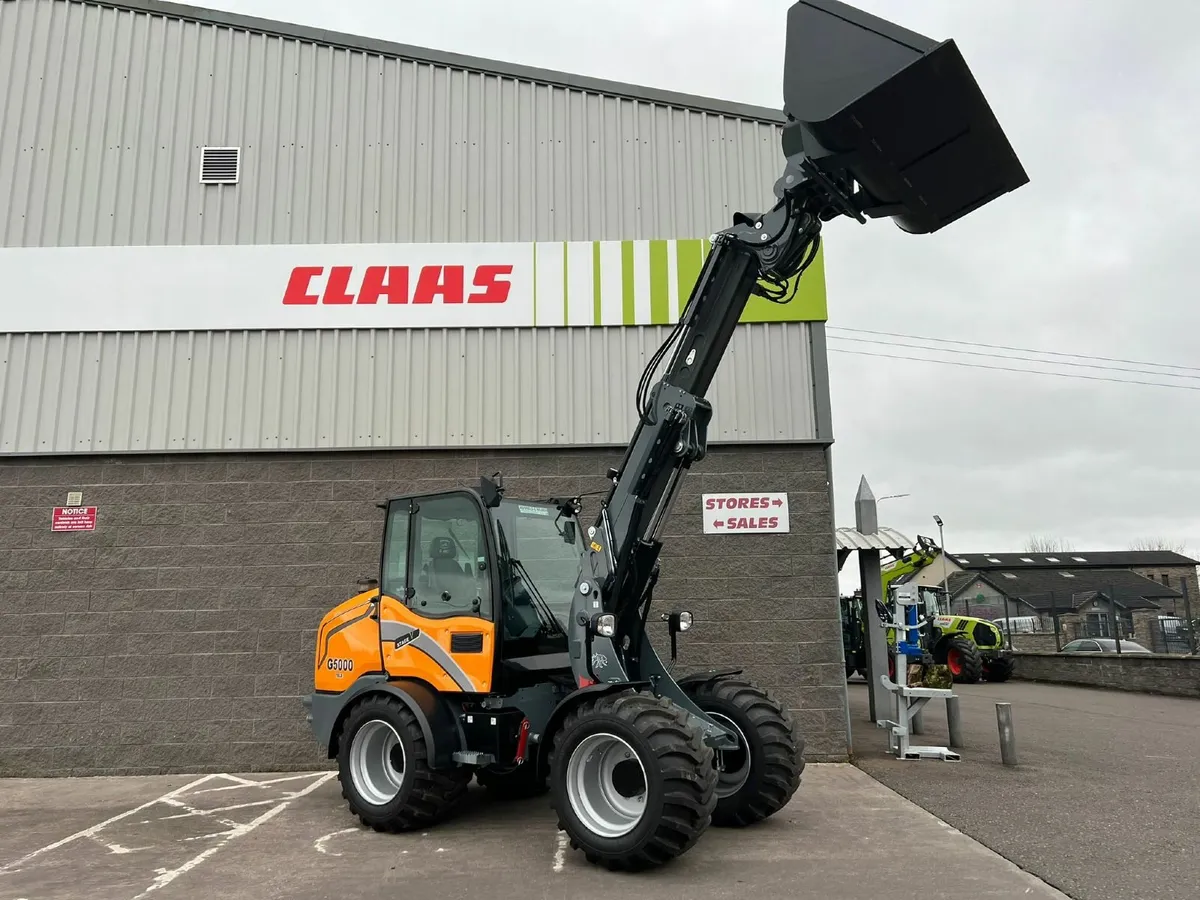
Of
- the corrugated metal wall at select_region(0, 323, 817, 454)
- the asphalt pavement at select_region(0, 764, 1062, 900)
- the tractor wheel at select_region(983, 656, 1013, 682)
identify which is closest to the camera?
the asphalt pavement at select_region(0, 764, 1062, 900)

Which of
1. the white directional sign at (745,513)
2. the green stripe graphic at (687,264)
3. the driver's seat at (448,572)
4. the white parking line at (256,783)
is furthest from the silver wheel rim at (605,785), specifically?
the green stripe graphic at (687,264)

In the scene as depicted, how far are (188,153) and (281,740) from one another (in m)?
6.92

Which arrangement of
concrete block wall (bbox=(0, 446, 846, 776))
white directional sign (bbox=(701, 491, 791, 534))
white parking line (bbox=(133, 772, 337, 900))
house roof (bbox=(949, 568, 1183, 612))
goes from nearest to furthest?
white parking line (bbox=(133, 772, 337, 900)) → concrete block wall (bbox=(0, 446, 846, 776)) → white directional sign (bbox=(701, 491, 791, 534)) → house roof (bbox=(949, 568, 1183, 612))

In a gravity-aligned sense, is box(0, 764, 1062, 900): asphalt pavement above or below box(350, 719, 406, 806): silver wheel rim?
below

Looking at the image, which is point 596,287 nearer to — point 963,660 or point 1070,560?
point 963,660

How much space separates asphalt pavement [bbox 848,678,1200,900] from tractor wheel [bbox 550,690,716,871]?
59.6 inches

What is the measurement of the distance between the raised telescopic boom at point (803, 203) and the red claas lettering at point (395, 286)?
4.03m

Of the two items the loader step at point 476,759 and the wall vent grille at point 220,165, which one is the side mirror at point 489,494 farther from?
the wall vent grille at point 220,165

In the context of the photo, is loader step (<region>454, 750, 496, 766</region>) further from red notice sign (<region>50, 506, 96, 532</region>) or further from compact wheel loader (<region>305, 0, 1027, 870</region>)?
red notice sign (<region>50, 506, 96, 532</region>)

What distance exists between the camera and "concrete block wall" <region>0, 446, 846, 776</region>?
9.02 m

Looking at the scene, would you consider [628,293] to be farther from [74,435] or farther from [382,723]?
[74,435]

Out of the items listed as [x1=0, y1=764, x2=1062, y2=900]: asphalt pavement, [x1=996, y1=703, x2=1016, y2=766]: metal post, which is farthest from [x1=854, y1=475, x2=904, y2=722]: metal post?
[x1=0, y1=764, x2=1062, y2=900]: asphalt pavement

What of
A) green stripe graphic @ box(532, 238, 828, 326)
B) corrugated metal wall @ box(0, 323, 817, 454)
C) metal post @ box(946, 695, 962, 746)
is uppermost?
green stripe graphic @ box(532, 238, 828, 326)

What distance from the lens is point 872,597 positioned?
1070 centimetres
